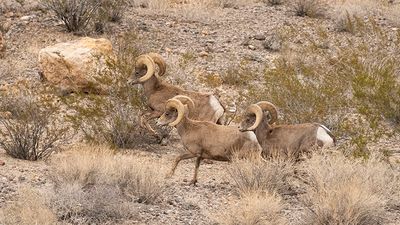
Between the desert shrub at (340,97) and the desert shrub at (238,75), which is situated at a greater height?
the desert shrub at (340,97)

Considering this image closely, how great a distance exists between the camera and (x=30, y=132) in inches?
516

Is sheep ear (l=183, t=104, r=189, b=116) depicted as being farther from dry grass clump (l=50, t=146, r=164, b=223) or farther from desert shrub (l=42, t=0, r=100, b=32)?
desert shrub (l=42, t=0, r=100, b=32)

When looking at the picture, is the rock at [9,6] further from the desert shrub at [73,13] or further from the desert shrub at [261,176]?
the desert shrub at [261,176]

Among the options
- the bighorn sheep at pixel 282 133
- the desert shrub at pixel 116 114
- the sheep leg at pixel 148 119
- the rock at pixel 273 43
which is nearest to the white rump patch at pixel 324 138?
the bighorn sheep at pixel 282 133

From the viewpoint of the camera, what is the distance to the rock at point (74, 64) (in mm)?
16766

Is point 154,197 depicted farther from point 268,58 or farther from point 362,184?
point 268,58

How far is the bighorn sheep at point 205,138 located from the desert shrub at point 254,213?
1.78 m

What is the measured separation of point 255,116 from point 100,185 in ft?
8.02

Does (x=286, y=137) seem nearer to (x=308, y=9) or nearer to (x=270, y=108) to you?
(x=270, y=108)

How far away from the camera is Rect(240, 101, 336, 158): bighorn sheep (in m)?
11.3

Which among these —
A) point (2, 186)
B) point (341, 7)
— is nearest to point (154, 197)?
point (2, 186)

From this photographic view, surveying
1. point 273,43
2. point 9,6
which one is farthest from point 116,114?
point 9,6

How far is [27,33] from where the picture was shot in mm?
20500

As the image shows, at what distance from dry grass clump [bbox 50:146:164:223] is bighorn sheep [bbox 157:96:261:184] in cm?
64
